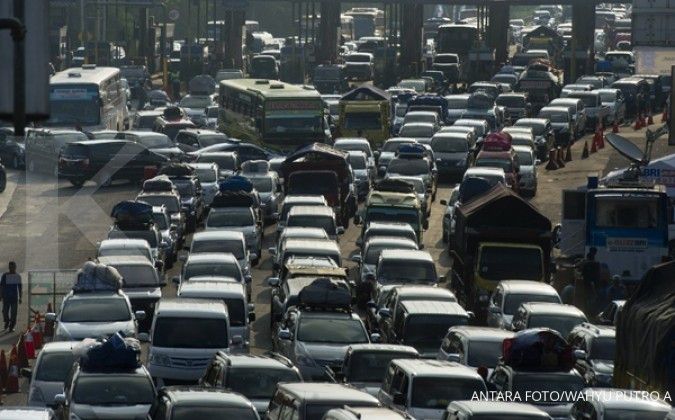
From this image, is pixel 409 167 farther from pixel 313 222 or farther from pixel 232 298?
pixel 232 298

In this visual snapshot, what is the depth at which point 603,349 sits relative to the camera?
22281 millimetres

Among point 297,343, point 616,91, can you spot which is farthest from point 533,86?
point 297,343

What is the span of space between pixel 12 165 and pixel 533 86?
26116 mm

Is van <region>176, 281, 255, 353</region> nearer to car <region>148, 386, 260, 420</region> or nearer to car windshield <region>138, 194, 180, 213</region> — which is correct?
car <region>148, 386, 260, 420</region>

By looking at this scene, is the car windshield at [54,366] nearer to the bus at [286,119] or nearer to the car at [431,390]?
the car at [431,390]

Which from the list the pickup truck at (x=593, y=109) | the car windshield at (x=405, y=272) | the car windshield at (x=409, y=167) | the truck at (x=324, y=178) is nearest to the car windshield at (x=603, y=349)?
the car windshield at (x=405, y=272)

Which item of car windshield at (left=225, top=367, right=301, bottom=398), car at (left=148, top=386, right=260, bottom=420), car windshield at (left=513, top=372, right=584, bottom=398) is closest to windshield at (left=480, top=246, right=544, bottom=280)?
car windshield at (left=513, top=372, right=584, bottom=398)

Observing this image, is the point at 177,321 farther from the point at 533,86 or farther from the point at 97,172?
the point at 533,86

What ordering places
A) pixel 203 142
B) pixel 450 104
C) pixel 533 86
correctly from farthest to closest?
pixel 533 86 → pixel 450 104 → pixel 203 142

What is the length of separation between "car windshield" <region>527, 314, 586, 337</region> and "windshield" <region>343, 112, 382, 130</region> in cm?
3422

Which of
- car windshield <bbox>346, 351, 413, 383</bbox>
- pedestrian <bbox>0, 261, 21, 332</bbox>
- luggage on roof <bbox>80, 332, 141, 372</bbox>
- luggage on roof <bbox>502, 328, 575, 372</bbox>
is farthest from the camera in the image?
pedestrian <bbox>0, 261, 21, 332</bbox>

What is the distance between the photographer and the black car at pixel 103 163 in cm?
5138

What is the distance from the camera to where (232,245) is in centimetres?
3359

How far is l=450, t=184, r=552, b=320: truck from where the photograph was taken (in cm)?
3012
